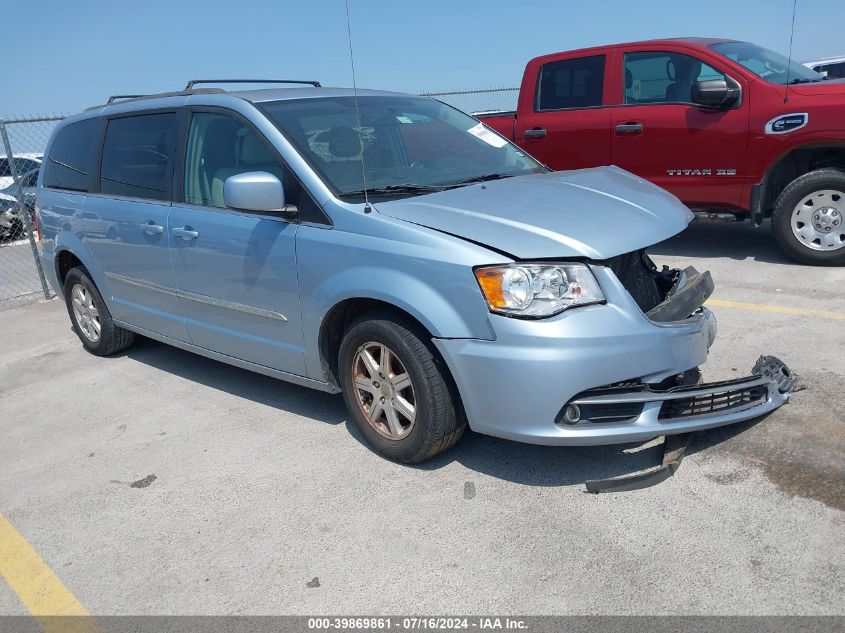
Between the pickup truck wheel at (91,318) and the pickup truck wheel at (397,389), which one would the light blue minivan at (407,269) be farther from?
the pickup truck wheel at (91,318)

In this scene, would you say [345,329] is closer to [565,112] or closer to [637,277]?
[637,277]

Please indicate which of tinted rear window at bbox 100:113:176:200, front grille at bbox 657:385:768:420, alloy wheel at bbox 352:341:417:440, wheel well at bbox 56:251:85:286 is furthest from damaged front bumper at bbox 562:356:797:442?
wheel well at bbox 56:251:85:286

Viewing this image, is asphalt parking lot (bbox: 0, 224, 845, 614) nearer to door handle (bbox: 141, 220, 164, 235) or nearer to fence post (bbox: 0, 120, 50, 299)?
door handle (bbox: 141, 220, 164, 235)

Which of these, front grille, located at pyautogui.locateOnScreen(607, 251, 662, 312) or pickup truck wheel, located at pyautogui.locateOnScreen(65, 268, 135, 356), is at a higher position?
front grille, located at pyautogui.locateOnScreen(607, 251, 662, 312)

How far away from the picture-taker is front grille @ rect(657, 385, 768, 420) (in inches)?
125

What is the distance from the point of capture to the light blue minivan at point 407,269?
3074mm

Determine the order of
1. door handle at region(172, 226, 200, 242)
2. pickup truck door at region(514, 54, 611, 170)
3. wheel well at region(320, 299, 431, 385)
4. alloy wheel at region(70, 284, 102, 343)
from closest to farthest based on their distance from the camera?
wheel well at region(320, 299, 431, 385), door handle at region(172, 226, 200, 242), alloy wheel at region(70, 284, 102, 343), pickup truck door at region(514, 54, 611, 170)

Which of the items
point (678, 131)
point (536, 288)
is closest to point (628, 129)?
point (678, 131)

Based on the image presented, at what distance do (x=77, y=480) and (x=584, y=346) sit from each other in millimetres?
2674

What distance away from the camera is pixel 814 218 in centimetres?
639

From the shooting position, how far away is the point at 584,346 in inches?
118

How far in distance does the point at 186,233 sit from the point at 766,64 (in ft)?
18.3

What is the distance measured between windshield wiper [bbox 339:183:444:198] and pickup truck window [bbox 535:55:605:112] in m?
4.38

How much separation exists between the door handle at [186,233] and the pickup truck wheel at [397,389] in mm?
1255
